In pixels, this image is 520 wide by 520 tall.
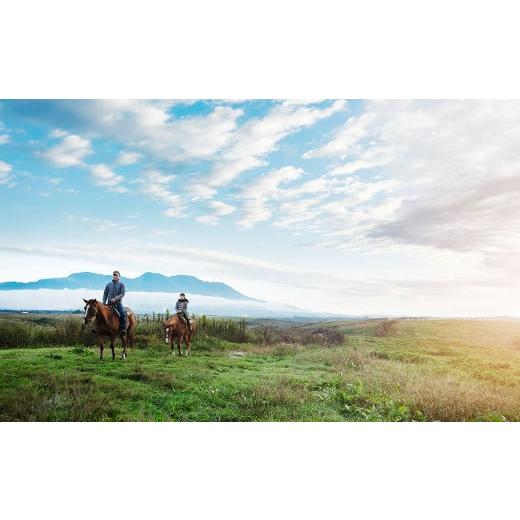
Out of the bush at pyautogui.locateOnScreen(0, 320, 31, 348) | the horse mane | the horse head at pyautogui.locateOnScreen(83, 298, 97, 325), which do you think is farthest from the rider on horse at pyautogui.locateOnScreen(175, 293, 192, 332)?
the bush at pyautogui.locateOnScreen(0, 320, 31, 348)

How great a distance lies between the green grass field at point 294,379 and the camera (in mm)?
9445

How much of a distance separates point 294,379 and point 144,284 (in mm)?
5108

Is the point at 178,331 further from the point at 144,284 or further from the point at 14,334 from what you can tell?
the point at 14,334

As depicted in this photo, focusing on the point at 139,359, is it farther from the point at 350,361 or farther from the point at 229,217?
the point at 350,361

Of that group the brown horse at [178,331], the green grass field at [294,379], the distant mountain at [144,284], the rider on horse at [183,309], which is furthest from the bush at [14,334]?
the rider on horse at [183,309]

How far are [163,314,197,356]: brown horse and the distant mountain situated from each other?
952mm

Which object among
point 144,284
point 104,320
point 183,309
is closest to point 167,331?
point 183,309

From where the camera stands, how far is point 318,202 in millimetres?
12562

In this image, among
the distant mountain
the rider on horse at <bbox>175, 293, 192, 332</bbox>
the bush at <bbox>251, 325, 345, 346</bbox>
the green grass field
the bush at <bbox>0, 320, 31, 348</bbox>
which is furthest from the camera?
the bush at <bbox>251, 325, 345, 346</bbox>

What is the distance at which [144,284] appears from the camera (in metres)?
13.1

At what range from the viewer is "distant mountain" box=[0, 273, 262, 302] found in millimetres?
12938

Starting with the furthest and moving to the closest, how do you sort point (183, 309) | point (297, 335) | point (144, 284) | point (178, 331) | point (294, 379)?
point (297, 335)
point (183, 309)
point (178, 331)
point (144, 284)
point (294, 379)

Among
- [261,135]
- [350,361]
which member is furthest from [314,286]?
[261,135]

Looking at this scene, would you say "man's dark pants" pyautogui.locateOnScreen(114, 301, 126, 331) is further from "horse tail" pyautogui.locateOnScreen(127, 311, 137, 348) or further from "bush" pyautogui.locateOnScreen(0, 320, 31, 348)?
"bush" pyautogui.locateOnScreen(0, 320, 31, 348)
